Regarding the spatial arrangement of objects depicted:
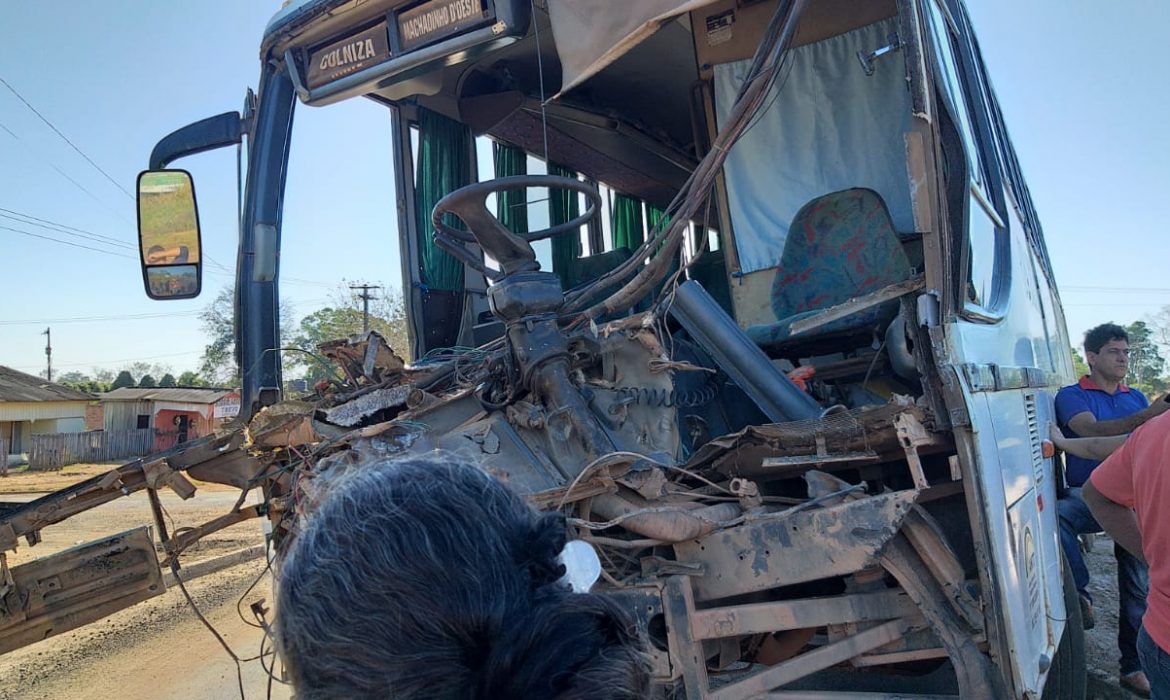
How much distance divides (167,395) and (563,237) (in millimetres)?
35735

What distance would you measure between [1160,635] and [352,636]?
2482 mm

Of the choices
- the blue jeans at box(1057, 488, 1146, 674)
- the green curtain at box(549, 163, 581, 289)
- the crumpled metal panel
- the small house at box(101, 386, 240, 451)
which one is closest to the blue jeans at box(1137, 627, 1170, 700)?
the crumpled metal panel

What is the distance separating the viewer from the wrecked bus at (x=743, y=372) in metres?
2.24

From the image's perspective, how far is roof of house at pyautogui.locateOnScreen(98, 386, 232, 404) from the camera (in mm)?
34375

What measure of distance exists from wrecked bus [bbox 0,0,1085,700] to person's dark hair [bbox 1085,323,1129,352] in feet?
1.92

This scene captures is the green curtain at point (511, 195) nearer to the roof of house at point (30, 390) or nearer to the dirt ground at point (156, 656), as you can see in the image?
the dirt ground at point (156, 656)

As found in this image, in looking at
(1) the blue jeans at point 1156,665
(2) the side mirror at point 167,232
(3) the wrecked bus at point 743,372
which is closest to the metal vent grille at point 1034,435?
(3) the wrecked bus at point 743,372

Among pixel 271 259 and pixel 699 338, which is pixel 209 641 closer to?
pixel 271 259

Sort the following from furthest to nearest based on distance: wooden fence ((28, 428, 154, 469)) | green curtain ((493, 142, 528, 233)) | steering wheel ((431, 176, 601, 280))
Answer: wooden fence ((28, 428, 154, 469))
green curtain ((493, 142, 528, 233))
steering wheel ((431, 176, 601, 280))

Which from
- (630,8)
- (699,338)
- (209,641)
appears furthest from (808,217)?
(209,641)

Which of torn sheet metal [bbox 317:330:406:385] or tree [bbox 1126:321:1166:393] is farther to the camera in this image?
tree [bbox 1126:321:1166:393]

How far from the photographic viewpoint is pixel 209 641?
5.34 meters

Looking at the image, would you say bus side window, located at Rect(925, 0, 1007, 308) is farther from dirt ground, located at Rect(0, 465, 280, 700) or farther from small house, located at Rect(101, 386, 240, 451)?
small house, located at Rect(101, 386, 240, 451)

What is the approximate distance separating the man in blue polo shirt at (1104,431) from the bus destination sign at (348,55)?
13.5 feet
